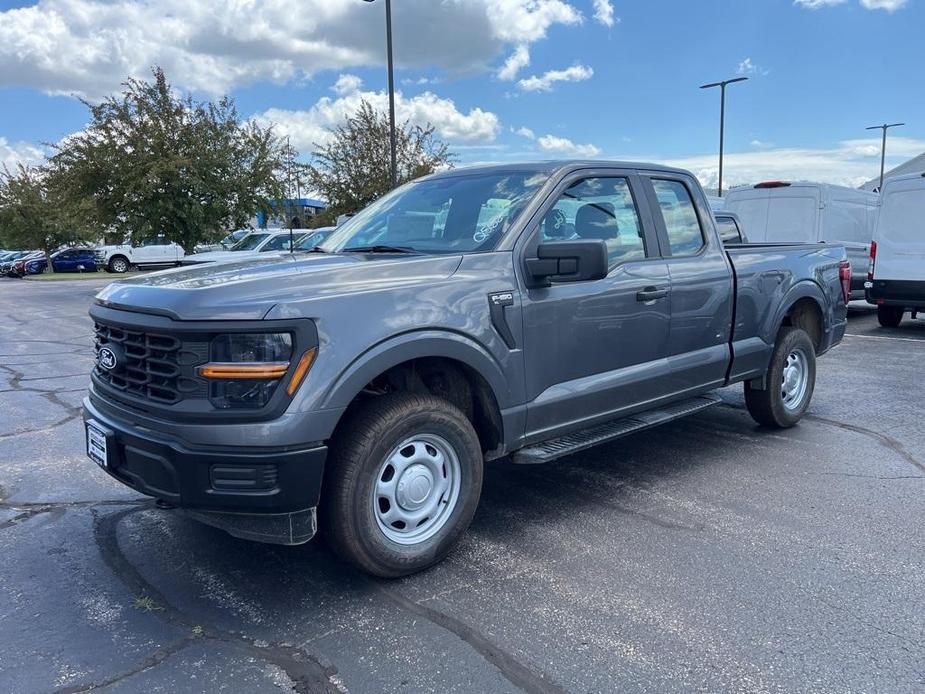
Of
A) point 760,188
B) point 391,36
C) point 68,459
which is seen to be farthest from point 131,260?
point 68,459

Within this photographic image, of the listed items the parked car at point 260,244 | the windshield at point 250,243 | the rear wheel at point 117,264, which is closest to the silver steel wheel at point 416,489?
the parked car at point 260,244

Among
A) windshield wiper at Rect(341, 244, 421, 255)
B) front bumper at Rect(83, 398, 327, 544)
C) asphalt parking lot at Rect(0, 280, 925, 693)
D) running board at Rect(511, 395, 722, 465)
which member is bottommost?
asphalt parking lot at Rect(0, 280, 925, 693)

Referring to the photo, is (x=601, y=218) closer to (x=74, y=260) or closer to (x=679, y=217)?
(x=679, y=217)

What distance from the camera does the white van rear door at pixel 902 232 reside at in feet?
36.4

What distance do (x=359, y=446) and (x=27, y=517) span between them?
234 centimetres

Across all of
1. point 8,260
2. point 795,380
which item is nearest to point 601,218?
point 795,380

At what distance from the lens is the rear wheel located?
39875mm

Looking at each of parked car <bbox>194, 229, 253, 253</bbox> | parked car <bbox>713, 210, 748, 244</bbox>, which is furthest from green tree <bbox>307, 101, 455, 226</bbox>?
parked car <bbox>713, 210, 748, 244</bbox>

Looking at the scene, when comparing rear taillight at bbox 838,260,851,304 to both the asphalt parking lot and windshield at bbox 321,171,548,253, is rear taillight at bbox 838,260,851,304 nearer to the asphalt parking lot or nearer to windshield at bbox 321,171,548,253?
the asphalt parking lot

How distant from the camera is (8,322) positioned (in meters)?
14.4

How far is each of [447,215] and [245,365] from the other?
68.7 inches

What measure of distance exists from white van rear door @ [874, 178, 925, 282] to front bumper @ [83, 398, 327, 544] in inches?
436

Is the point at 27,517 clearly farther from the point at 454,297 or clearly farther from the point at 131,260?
the point at 131,260

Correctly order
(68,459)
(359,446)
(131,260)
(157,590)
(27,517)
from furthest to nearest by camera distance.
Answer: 1. (131,260)
2. (68,459)
3. (27,517)
4. (157,590)
5. (359,446)
